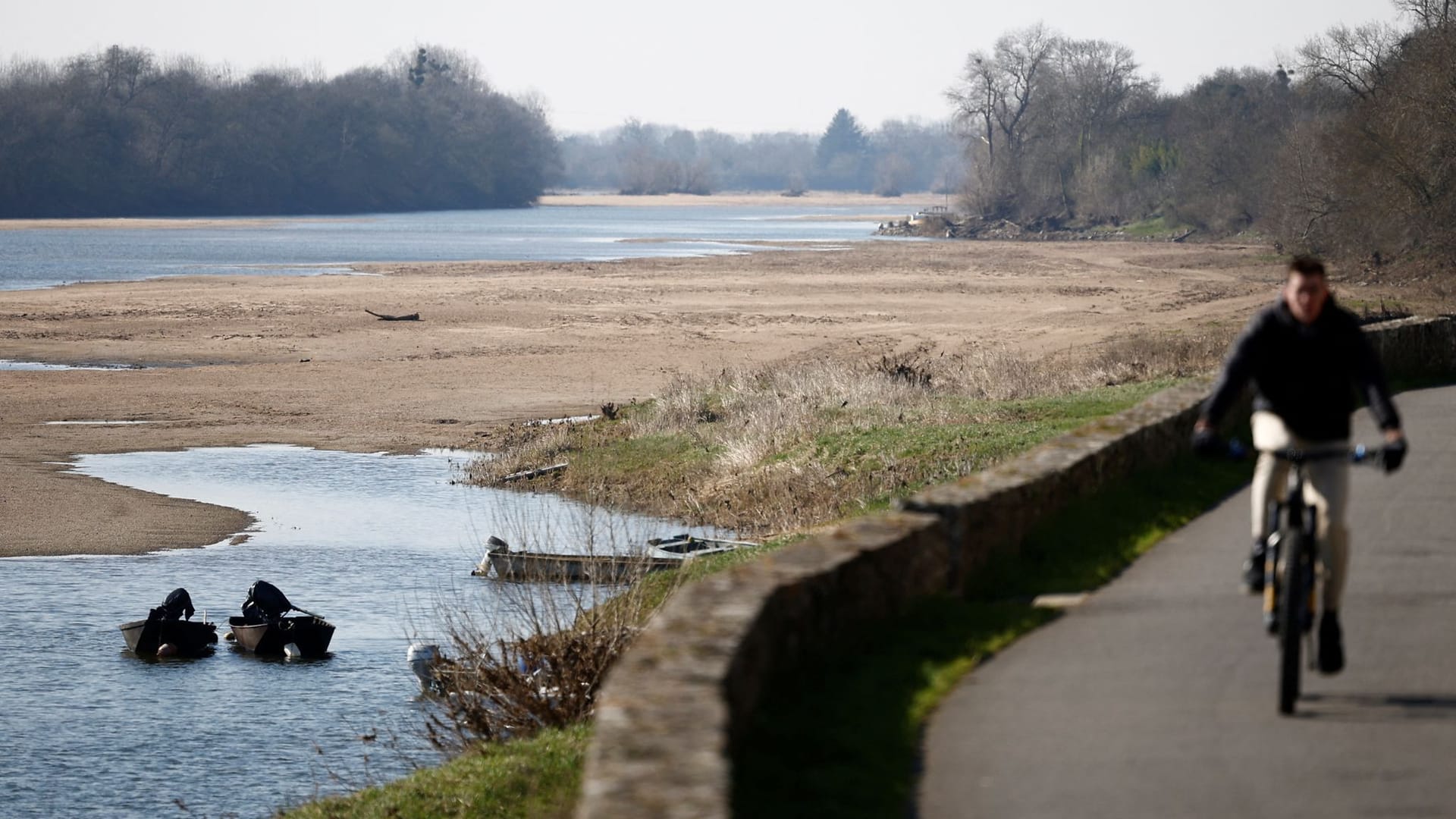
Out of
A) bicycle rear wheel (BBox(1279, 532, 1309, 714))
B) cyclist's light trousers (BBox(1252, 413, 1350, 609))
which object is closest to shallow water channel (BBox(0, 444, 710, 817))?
cyclist's light trousers (BBox(1252, 413, 1350, 609))

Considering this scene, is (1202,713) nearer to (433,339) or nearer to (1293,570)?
(1293,570)

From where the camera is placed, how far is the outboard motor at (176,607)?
19.5m

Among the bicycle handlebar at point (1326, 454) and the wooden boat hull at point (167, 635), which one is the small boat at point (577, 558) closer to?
the wooden boat hull at point (167, 635)

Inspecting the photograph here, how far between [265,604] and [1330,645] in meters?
15.0

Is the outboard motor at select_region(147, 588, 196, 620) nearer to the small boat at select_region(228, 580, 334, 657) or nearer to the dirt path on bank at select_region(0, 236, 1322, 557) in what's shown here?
the small boat at select_region(228, 580, 334, 657)

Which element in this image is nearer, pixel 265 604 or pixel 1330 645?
pixel 1330 645

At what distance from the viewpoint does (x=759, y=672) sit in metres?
6.71

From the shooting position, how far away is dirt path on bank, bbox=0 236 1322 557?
108 ft

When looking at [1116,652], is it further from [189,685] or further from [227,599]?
[227,599]

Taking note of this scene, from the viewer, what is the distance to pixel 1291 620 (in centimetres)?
667

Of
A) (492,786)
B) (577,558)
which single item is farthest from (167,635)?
(492,786)

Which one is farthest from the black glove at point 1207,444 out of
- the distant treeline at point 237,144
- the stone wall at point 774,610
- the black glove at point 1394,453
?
the distant treeline at point 237,144

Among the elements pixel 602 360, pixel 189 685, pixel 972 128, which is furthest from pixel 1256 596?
pixel 972 128

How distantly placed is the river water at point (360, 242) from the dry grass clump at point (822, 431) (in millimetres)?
43030
